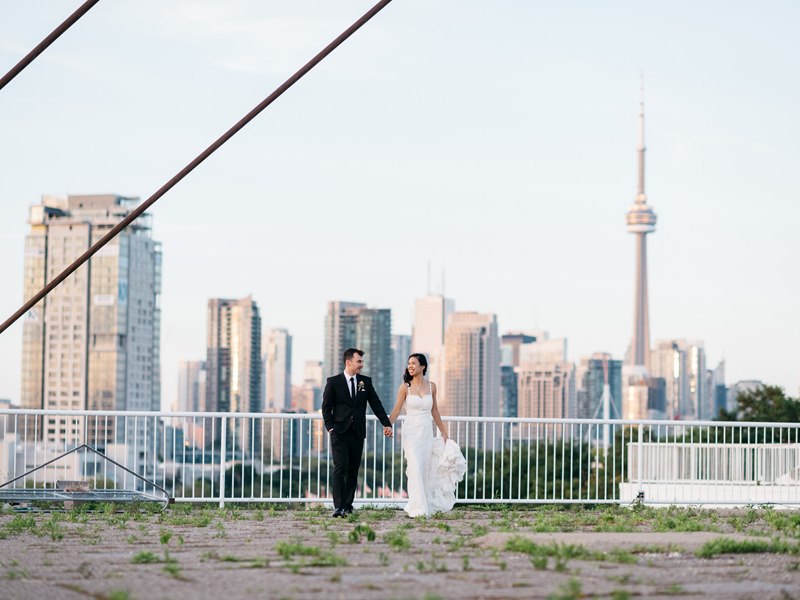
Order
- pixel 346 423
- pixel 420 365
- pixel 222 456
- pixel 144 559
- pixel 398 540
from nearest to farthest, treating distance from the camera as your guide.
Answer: pixel 144 559
pixel 398 540
pixel 346 423
pixel 420 365
pixel 222 456

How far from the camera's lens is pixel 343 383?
1655 cm

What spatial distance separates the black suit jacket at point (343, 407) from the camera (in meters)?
16.4

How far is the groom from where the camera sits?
53.8ft

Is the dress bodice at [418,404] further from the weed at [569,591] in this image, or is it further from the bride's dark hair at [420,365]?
the weed at [569,591]

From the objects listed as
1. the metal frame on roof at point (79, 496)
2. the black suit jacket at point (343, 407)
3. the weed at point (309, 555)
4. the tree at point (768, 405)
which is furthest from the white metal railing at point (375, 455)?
the tree at point (768, 405)

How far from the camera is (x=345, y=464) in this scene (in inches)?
647

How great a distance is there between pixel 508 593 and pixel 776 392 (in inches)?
3059

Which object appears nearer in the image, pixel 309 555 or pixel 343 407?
pixel 309 555

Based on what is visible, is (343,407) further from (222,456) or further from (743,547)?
(743,547)

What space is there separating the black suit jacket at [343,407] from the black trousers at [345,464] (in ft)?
0.28

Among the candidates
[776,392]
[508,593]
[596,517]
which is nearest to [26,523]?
[596,517]

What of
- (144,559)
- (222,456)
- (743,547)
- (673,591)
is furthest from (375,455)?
(673,591)

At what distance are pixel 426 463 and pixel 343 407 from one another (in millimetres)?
1232

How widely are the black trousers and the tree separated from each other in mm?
66410
